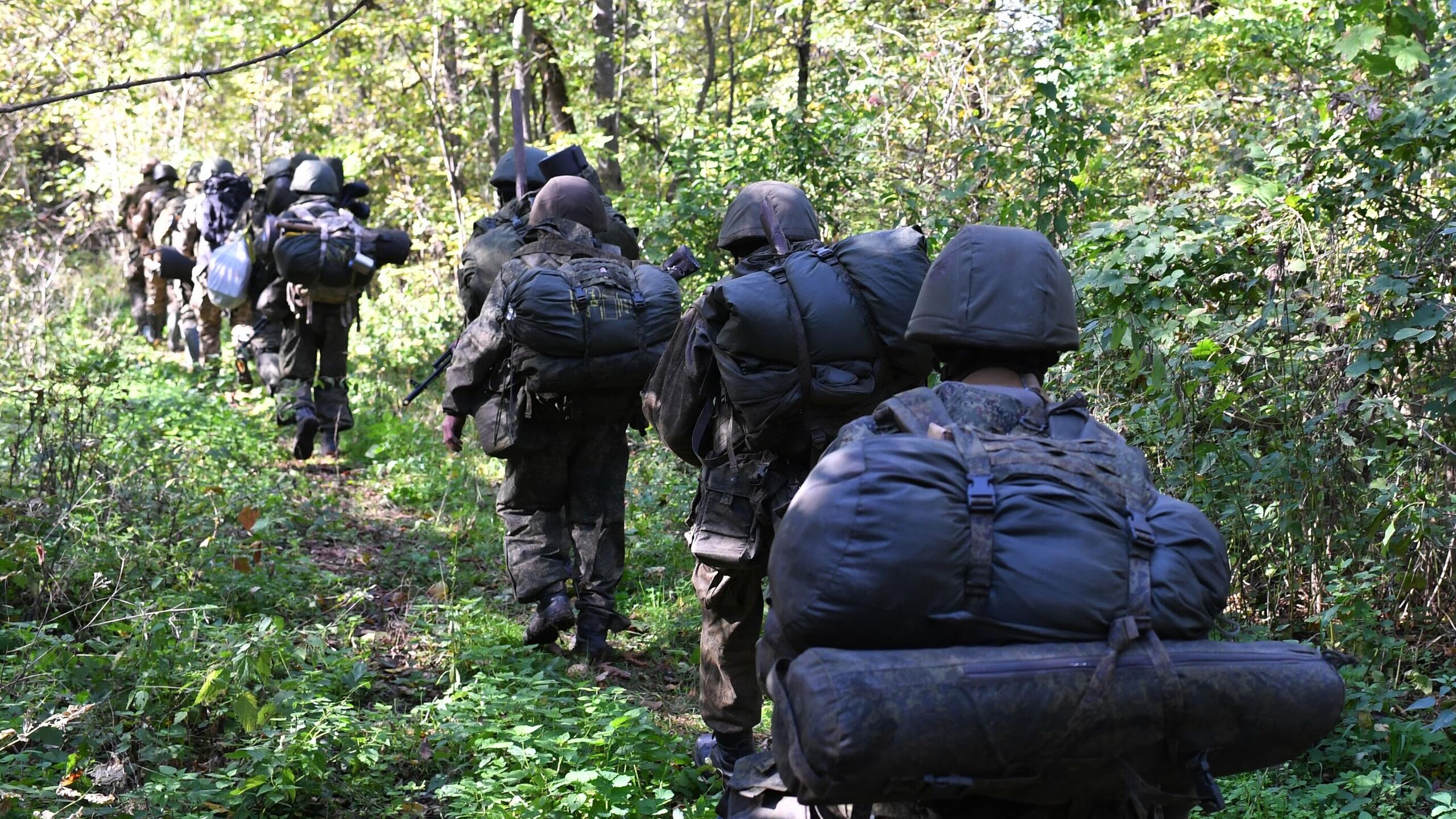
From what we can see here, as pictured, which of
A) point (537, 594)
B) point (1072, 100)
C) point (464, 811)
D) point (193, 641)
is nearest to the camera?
point (464, 811)

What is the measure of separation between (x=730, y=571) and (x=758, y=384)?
2.45 feet

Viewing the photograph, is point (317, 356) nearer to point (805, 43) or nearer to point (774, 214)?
point (805, 43)

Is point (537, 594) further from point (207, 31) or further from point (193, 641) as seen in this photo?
point (207, 31)

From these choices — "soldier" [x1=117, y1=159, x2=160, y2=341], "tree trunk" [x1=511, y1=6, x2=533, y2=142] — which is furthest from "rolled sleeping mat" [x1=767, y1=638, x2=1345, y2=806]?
"soldier" [x1=117, y1=159, x2=160, y2=341]

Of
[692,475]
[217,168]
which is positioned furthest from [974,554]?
[217,168]

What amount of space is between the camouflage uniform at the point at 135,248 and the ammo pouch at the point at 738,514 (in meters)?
13.7

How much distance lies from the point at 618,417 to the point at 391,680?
5.30 ft

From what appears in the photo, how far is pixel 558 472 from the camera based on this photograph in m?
6.34

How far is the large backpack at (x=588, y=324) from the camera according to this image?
18.5ft

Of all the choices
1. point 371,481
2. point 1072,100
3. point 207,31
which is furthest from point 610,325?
point 207,31

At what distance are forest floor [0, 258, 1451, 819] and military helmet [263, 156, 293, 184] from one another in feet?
12.5

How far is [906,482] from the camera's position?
2316 mm

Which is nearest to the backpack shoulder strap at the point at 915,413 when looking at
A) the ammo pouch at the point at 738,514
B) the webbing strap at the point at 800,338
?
the webbing strap at the point at 800,338

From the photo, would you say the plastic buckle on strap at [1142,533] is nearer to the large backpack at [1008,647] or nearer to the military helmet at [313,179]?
the large backpack at [1008,647]
